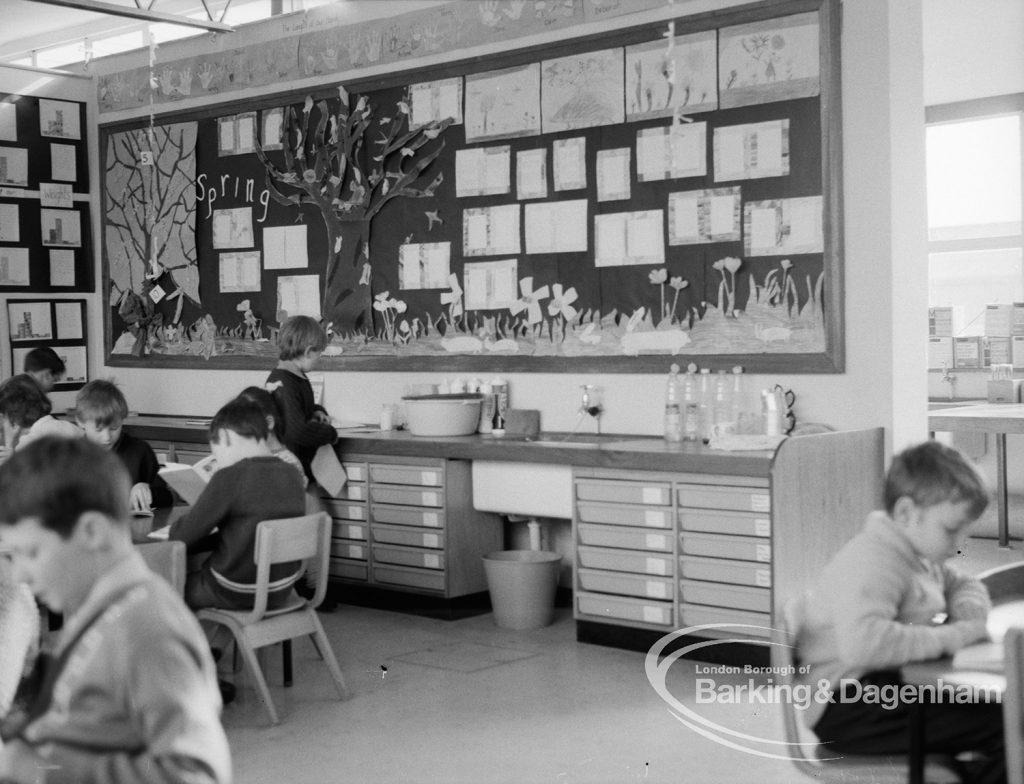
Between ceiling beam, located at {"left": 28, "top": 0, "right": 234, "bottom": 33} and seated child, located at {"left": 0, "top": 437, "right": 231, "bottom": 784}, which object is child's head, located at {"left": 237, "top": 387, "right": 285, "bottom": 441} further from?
seated child, located at {"left": 0, "top": 437, "right": 231, "bottom": 784}

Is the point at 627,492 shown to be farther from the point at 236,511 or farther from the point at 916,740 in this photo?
the point at 916,740

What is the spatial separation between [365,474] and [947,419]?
3.58 m

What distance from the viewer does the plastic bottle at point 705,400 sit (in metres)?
5.65

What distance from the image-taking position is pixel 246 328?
762 cm

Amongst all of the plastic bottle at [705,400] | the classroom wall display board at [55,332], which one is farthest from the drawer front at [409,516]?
the classroom wall display board at [55,332]

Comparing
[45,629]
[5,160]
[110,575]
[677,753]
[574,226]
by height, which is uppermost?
[5,160]

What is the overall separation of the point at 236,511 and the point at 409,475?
6.03 feet

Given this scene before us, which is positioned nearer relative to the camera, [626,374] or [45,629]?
[45,629]

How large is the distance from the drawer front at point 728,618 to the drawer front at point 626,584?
104 millimetres

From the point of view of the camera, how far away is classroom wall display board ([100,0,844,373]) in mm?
5469

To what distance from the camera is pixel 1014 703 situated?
2.16 m

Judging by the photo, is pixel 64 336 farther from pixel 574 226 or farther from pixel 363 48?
pixel 574 226

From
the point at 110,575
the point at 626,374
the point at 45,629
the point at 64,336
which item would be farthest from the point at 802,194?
the point at 64,336

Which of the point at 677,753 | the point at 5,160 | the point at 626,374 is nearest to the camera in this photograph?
the point at 677,753
